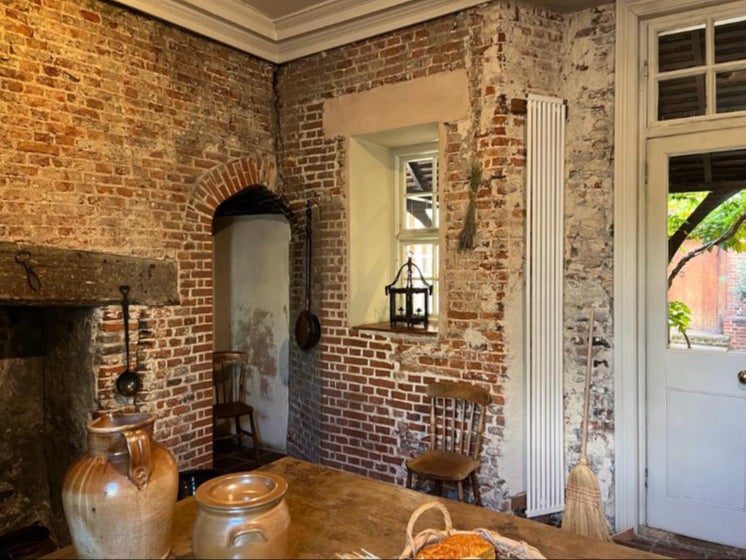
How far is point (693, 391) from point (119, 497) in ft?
9.94

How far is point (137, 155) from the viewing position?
337 centimetres

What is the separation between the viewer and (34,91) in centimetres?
290

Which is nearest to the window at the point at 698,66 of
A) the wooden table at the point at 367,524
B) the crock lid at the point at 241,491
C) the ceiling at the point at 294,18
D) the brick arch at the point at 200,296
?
the ceiling at the point at 294,18

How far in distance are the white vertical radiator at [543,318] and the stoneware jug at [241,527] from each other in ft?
7.34

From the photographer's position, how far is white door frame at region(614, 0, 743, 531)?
Answer: 10.5 ft

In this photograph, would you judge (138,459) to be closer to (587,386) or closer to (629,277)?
(587,386)

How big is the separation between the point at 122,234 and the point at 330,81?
1869 millimetres

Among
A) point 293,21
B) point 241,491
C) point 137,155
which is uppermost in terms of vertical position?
point 293,21

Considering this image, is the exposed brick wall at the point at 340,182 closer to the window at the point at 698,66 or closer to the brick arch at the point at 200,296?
the brick arch at the point at 200,296

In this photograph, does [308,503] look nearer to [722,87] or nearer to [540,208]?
[540,208]

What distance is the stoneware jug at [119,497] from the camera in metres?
1.36

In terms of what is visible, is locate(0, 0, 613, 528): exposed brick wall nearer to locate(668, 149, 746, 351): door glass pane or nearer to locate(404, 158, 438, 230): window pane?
locate(668, 149, 746, 351): door glass pane

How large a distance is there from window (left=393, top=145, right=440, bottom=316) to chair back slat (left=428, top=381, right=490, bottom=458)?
0.87 meters

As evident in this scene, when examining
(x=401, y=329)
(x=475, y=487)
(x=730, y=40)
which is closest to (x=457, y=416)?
(x=475, y=487)
